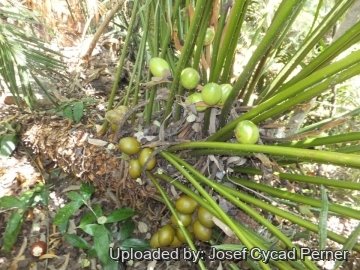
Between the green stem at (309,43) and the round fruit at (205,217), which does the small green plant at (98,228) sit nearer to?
the round fruit at (205,217)

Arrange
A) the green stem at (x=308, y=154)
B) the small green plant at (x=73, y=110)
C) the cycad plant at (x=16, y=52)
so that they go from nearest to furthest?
the green stem at (x=308, y=154) → the cycad plant at (x=16, y=52) → the small green plant at (x=73, y=110)

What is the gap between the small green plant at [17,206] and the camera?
1460 millimetres

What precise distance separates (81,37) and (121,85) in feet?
1.63

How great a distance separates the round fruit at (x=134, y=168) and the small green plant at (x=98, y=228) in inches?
11.8

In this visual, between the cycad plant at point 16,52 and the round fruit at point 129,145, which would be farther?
the cycad plant at point 16,52

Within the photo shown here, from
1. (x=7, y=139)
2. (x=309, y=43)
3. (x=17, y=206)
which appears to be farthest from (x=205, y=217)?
(x=7, y=139)

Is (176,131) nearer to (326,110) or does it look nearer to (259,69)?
(259,69)

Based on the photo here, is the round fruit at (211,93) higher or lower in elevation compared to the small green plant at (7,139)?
higher

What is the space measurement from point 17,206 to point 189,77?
0.94m

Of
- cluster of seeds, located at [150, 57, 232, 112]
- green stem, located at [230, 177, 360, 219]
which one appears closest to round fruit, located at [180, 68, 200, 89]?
cluster of seeds, located at [150, 57, 232, 112]

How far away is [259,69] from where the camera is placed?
1.31 m

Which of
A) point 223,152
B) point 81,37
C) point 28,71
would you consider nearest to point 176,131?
point 223,152

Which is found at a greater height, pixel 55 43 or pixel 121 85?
pixel 55 43

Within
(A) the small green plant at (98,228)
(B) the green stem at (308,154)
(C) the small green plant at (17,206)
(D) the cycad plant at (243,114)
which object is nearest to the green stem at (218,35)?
(D) the cycad plant at (243,114)
